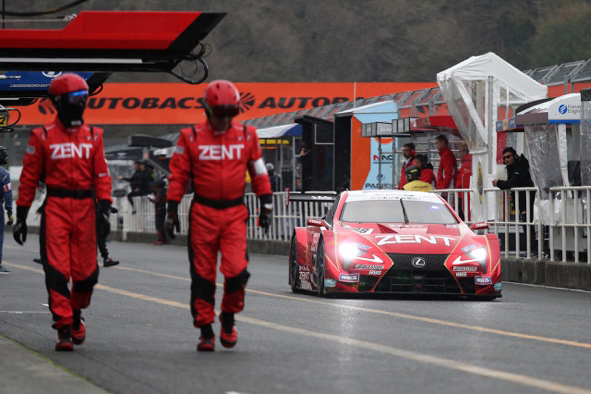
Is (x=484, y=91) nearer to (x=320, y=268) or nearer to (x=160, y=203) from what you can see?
(x=320, y=268)

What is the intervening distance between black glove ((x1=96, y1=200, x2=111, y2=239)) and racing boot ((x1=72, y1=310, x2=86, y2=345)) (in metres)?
0.59

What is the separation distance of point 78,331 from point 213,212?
1329 millimetres

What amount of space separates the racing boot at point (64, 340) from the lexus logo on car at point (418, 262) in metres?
6.13

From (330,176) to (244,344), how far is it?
68.4 ft

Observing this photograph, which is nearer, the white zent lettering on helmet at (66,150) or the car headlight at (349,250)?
the white zent lettering on helmet at (66,150)

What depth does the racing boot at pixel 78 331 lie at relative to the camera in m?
10.1

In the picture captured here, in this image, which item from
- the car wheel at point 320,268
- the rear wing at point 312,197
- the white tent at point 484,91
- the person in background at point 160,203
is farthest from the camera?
the person in background at point 160,203

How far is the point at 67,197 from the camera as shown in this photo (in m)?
Result: 10.0

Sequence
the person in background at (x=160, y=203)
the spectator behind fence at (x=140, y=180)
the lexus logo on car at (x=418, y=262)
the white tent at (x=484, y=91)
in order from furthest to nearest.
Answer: the spectator behind fence at (x=140, y=180)
the person in background at (x=160, y=203)
the white tent at (x=484, y=91)
the lexus logo on car at (x=418, y=262)

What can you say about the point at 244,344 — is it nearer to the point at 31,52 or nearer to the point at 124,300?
the point at 31,52

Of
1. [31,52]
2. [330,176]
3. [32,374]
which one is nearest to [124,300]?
[31,52]

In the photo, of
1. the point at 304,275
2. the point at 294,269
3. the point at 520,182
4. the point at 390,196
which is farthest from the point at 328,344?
the point at 520,182

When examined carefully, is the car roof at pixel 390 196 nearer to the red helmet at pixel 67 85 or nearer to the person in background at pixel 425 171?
the person in background at pixel 425 171

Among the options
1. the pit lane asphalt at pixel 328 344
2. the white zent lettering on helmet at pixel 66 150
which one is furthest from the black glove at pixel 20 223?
the pit lane asphalt at pixel 328 344
